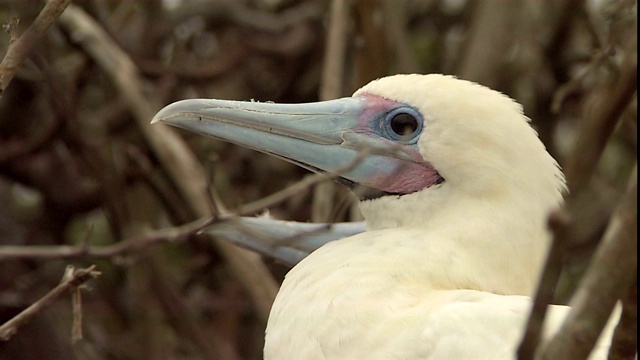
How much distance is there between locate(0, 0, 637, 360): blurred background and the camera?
3893mm

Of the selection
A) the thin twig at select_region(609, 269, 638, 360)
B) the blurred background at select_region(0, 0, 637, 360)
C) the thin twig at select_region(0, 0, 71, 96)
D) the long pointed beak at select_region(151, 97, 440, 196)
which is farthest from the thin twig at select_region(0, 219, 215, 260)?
the thin twig at select_region(609, 269, 638, 360)

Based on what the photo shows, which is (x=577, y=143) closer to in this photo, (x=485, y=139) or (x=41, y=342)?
(x=485, y=139)

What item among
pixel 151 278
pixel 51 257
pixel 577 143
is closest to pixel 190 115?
pixel 51 257

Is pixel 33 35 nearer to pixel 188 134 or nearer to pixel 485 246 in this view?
pixel 485 246

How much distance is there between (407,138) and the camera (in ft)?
8.50

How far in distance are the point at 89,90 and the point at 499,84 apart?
164cm

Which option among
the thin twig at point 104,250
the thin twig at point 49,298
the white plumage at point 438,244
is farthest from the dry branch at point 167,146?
the thin twig at point 49,298

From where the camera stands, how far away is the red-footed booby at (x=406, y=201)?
2.23 meters

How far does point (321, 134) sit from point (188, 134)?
2127 millimetres

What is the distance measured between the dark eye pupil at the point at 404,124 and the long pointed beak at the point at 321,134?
32 mm

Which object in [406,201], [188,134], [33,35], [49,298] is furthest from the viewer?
[188,134]

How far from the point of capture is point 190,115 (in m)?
2.47

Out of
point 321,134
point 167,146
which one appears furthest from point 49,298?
point 167,146

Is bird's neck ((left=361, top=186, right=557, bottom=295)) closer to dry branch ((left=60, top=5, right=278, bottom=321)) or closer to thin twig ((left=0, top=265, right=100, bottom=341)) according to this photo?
thin twig ((left=0, top=265, right=100, bottom=341))
